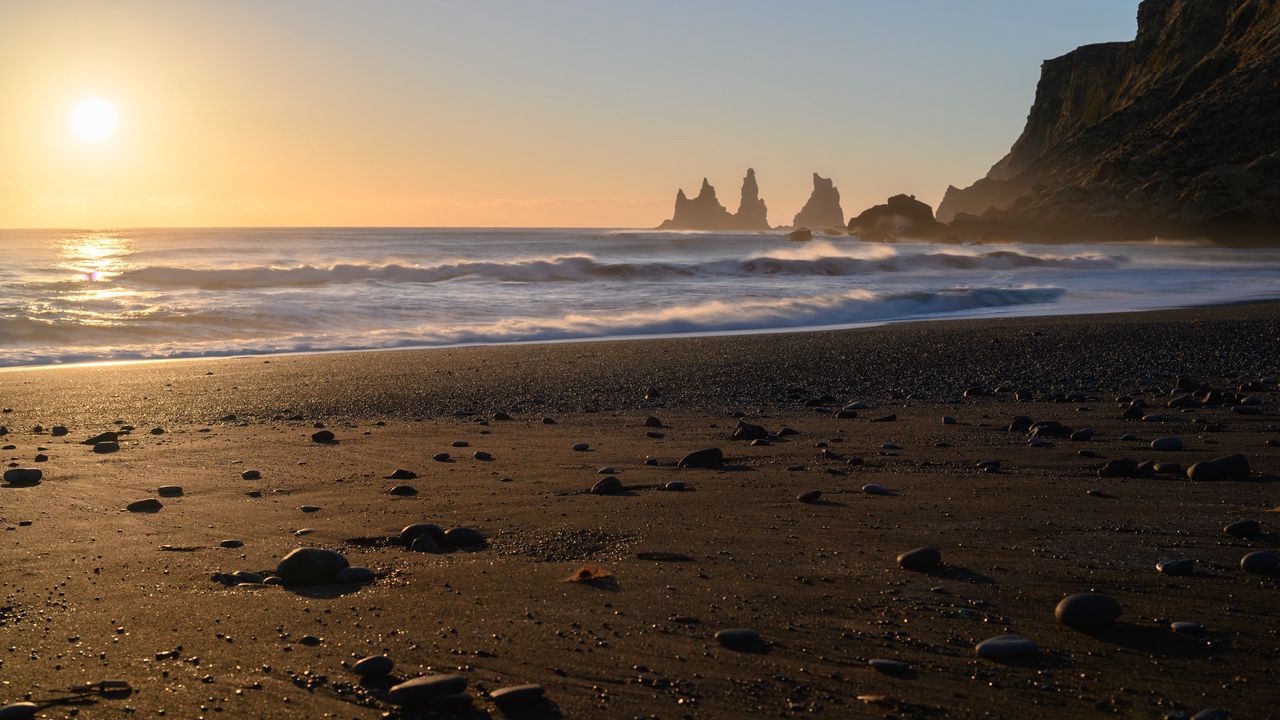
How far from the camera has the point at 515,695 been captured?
2447mm

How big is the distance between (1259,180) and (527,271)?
38344 mm

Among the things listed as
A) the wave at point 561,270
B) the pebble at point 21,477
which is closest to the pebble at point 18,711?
the pebble at point 21,477

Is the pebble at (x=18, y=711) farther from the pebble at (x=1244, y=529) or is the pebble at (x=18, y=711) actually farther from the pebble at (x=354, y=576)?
the pebble at (x=1244, y=529)

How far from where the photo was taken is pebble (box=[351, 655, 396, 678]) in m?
2.59

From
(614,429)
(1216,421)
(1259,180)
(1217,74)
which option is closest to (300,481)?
(614,429)

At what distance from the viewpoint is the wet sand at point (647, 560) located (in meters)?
2.55

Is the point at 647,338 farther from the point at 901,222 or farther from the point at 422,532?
the point at 901,222

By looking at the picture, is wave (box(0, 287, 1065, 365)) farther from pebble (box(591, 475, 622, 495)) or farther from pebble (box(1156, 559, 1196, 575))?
pebble (box(1156, 559, 1196, 575))

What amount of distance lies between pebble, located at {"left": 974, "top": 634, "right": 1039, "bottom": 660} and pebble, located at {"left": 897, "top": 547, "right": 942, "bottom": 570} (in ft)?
Result: 2.42

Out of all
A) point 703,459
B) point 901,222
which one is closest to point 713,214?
point 901,222

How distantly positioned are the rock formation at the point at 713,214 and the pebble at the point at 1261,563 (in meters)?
168

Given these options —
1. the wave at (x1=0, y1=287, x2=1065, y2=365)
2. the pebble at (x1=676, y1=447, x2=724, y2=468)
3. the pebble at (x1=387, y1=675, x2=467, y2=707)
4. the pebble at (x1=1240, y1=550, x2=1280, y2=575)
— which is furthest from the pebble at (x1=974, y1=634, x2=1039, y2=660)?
the wave at (x1=0, y1=287, x2=1065, y2=365)

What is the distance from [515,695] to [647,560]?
1257mm

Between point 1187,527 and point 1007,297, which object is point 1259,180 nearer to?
point 1007,297
